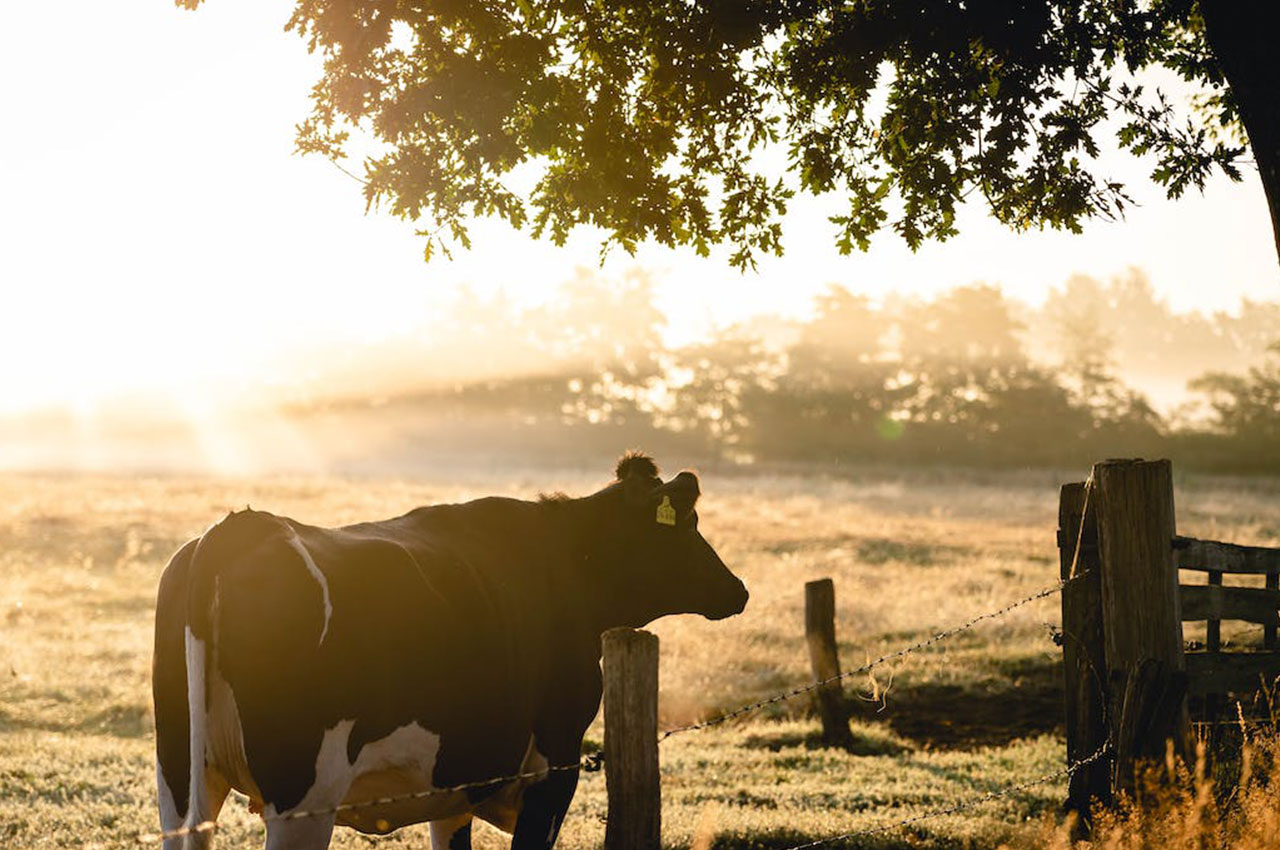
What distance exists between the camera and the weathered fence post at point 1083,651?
279 inches

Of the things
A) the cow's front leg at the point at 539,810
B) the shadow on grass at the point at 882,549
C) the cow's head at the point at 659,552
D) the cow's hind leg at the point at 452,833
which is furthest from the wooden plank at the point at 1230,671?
the shadow on grass at the point at 882,549

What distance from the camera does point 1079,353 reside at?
315ft

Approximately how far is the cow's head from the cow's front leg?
1369 millimetres

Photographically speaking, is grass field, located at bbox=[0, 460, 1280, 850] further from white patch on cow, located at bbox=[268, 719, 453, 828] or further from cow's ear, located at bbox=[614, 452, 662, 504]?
white patch on cow, located at bbox=[268, 719, 453, 828]

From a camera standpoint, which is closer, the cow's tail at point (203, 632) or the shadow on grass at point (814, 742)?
the cow's tail at point (203, 632)

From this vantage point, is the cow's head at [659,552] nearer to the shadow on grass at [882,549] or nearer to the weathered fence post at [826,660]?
the weathered fence post at [826,660]

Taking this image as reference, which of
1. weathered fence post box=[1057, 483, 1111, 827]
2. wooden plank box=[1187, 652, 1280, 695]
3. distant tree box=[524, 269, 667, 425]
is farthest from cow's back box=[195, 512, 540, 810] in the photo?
distant tree box=[524, 269, 667, 425]

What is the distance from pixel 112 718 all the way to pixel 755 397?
6147 centimetres

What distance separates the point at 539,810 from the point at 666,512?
6.54 ft

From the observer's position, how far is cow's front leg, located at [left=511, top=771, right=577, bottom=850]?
663 centimetres

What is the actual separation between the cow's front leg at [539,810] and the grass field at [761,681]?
3.91 feet

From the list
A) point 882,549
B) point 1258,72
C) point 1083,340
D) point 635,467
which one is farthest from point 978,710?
point 1083,340

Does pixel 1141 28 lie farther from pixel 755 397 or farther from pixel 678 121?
pixel 755 397

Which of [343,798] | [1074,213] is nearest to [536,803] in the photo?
[343,798]
